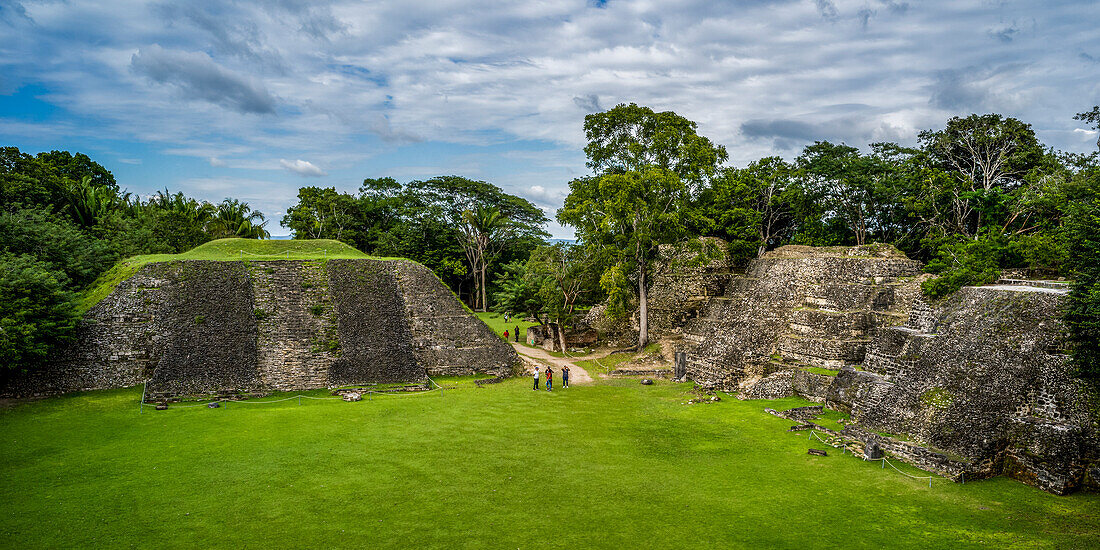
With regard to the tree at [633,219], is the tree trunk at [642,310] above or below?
below

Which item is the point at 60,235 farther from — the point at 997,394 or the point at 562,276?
the point at 997,394

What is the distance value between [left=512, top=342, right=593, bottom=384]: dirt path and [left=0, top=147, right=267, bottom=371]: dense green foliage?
16.2 m

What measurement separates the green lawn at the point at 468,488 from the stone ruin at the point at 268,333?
209 cm

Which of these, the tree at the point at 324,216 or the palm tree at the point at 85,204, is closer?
the palm tree at the point at 85,204

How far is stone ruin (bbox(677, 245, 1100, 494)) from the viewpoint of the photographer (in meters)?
10.1

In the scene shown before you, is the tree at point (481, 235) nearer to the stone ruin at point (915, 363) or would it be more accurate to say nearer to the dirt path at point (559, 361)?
the dirt path at point (559, 361)

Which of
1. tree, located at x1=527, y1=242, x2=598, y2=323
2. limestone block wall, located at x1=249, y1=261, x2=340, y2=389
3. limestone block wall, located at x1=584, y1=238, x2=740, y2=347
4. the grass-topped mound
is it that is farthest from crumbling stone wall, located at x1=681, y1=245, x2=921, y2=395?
the grass-topped mound

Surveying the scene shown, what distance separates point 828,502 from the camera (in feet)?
30.9

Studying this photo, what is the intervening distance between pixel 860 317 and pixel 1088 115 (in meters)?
7.90

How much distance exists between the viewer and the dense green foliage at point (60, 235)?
585 inches

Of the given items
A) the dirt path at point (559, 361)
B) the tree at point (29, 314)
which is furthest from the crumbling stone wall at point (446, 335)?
the tree at point (29, 314)

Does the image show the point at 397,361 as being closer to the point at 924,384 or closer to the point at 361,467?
the point at 361,467

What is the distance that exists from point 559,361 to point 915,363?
44.7 ft

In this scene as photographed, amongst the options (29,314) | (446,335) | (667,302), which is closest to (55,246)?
(29,314)
